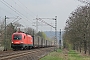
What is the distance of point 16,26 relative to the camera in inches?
3519

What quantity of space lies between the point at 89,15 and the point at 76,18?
7071 millimetres

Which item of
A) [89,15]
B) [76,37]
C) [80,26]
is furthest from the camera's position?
[76,37]

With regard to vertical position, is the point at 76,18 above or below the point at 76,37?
above

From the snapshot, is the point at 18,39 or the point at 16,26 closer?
the point at 18,39

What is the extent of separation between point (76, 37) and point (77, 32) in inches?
55.1

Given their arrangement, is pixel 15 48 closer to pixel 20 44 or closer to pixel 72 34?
pixel 20 44

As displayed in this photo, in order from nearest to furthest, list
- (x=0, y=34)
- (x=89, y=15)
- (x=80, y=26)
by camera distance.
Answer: (x=89, y=15) → (x=80, y=26) → (x=0, y=34)

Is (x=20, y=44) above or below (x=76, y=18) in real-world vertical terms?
below

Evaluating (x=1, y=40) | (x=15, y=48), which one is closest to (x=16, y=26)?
(x=1, y=40)

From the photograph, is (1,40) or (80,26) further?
(1,40)

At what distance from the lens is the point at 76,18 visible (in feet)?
150

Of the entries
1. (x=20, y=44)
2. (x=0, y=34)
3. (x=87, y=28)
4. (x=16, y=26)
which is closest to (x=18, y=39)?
(x=20, y=44)

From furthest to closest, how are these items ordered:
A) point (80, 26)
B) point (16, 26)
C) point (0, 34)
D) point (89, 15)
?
point (16, 26) → point (0, 34) → point (80, 26) → point (89, 15)

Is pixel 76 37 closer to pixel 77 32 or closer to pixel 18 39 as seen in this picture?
pixel 77 32
